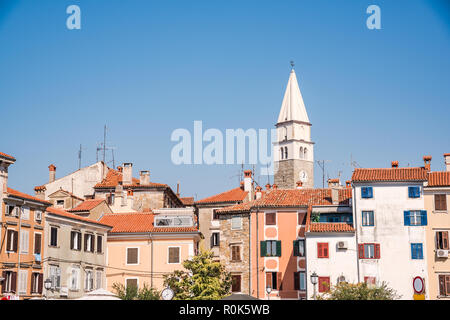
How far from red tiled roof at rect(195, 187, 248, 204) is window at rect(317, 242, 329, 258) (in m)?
25.5

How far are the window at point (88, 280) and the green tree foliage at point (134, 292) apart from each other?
2060mm

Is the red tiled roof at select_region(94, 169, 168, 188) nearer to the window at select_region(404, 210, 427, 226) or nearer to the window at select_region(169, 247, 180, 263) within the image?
the window at select_region(169, 247, 180, 263)

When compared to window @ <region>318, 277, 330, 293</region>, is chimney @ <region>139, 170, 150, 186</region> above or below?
above

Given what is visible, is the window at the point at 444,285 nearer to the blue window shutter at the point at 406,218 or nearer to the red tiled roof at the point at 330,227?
the blue window shutter at the point at 406,218

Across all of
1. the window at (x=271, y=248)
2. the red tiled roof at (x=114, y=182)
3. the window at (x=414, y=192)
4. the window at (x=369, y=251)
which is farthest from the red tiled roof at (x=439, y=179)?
the red tiled roof at (x=114, y=182)

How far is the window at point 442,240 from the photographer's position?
194ft

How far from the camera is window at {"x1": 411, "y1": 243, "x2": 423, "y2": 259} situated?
58.4 meters

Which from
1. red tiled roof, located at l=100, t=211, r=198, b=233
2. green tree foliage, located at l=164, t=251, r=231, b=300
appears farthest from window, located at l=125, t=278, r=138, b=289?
green tree foliage, located at l=164, t=251, r=231, b=300

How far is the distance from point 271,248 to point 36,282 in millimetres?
21620

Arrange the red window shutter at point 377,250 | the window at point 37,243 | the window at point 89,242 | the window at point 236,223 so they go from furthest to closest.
Answer: the window at point 236,223, the window at point 89,242, the red window shutter at point 377,250, the window at point 37,243

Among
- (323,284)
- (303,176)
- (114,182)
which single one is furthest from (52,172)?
(303,176)

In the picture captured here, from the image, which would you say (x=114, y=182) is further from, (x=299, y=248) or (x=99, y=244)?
(x=299, y=248)

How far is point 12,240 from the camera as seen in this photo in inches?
2088
